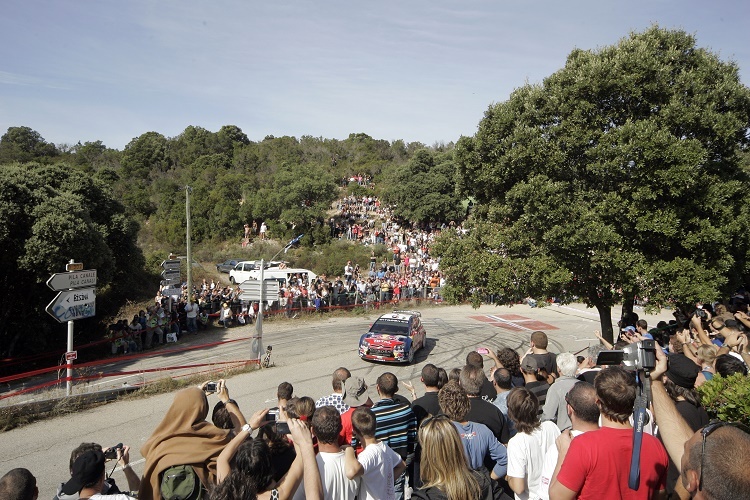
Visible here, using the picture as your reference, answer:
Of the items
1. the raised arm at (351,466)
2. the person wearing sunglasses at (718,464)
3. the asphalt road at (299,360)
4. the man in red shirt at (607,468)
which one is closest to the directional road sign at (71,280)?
the asphalt road at (299,360)

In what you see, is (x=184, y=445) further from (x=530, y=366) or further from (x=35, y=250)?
(x=35, y=250)

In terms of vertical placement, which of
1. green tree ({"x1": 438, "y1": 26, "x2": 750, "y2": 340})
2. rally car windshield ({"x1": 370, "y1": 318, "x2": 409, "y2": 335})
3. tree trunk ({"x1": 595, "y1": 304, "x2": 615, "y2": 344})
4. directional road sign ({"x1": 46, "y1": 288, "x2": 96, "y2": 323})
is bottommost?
rally car windshield ({"x1": 370, "y1": 318, "x2": 409, "y2": 335})

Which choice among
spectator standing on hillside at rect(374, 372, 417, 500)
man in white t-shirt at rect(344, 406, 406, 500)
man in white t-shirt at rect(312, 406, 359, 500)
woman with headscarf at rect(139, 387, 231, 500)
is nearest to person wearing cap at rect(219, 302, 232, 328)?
spectator standing on hillside at rect(374, 372, 417, 500)

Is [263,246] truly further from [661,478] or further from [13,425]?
[661,478]

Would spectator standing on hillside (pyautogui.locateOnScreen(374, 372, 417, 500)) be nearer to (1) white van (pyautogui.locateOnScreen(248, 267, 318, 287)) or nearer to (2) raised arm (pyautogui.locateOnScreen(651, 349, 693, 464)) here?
(2) raised arm (pyautogui.locateOnScreen(651, 349, 693, 464))

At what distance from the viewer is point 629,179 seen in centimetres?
1333

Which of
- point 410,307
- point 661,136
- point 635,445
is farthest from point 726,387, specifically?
point 410,307

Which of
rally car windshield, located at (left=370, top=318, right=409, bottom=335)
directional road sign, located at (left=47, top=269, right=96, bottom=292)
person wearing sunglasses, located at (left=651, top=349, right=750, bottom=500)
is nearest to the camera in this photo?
person wearing sunglasses, located at (left=651, top=349, right=750, bottom=500)

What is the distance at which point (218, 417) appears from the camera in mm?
5207

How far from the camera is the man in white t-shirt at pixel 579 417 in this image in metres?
4.40

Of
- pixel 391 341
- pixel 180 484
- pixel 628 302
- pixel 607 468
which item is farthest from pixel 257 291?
pixel 607 468

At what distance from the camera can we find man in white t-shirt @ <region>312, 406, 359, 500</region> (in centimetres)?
415

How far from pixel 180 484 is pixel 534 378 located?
5061 millimetres

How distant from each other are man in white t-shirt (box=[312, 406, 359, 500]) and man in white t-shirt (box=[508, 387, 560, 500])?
1.45 m
